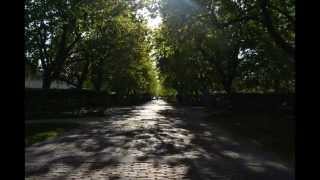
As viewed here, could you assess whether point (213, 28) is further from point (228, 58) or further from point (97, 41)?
point (97, 41)

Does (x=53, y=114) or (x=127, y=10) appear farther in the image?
(x=127, y=10)

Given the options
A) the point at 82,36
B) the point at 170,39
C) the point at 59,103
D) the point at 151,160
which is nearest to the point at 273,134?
the point at 151,160

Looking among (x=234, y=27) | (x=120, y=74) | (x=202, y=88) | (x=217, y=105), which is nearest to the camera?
(x=234, y=27)

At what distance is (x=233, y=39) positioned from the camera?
3444 centimetres

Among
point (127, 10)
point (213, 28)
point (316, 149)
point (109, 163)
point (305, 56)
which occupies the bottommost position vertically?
point (109, 163)

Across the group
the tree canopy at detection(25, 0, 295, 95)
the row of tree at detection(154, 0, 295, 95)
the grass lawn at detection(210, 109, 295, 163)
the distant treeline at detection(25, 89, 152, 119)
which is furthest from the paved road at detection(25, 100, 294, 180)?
the distant treeline at detection(25, 89, 152, 119)

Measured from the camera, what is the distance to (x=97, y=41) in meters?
48.5

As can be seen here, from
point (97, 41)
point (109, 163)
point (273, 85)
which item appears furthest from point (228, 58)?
point (109, 163)

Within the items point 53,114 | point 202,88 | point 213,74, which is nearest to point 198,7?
point 53,114

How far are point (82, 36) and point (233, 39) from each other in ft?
64.8

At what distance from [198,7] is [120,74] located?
39.8m

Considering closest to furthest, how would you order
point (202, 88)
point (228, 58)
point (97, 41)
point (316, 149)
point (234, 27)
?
point (316, 149) → point (234, 27) → point (228, 58) → point (97, 41) → point (202, 88)

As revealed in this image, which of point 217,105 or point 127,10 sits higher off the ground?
point 127,10

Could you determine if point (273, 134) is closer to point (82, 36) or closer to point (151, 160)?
point (151, 160)
